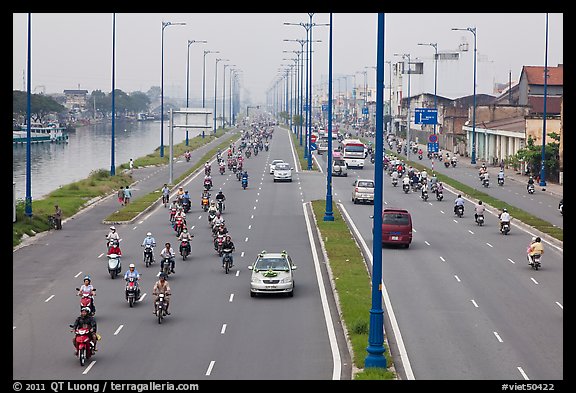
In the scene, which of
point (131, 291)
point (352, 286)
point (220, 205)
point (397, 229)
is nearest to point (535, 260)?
point (397, 229)

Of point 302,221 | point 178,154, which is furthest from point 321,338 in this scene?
point 178,154

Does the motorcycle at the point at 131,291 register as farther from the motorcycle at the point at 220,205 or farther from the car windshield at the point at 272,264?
the motorcycle at the point at 220,205

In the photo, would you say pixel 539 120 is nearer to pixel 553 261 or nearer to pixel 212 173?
pixel 212 173

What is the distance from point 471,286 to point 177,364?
1353 centimetres

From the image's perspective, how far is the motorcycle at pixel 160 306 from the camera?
2850 cm

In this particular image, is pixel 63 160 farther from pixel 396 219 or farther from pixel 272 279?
pixel 272 279

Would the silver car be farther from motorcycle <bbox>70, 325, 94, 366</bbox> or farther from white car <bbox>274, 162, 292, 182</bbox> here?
white car <bbox>274, 162, 292, 182</bbox>

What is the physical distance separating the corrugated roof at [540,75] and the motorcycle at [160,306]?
10164 centimetres

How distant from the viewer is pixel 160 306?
93.6ft

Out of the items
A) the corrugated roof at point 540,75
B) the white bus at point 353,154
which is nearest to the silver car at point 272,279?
the white bus at point 353,154

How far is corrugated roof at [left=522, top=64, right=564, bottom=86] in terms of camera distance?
12412 centimetres

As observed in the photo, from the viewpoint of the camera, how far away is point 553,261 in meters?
40.2

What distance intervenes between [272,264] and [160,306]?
5532mm

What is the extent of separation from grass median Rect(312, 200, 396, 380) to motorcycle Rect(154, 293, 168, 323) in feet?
15.5
